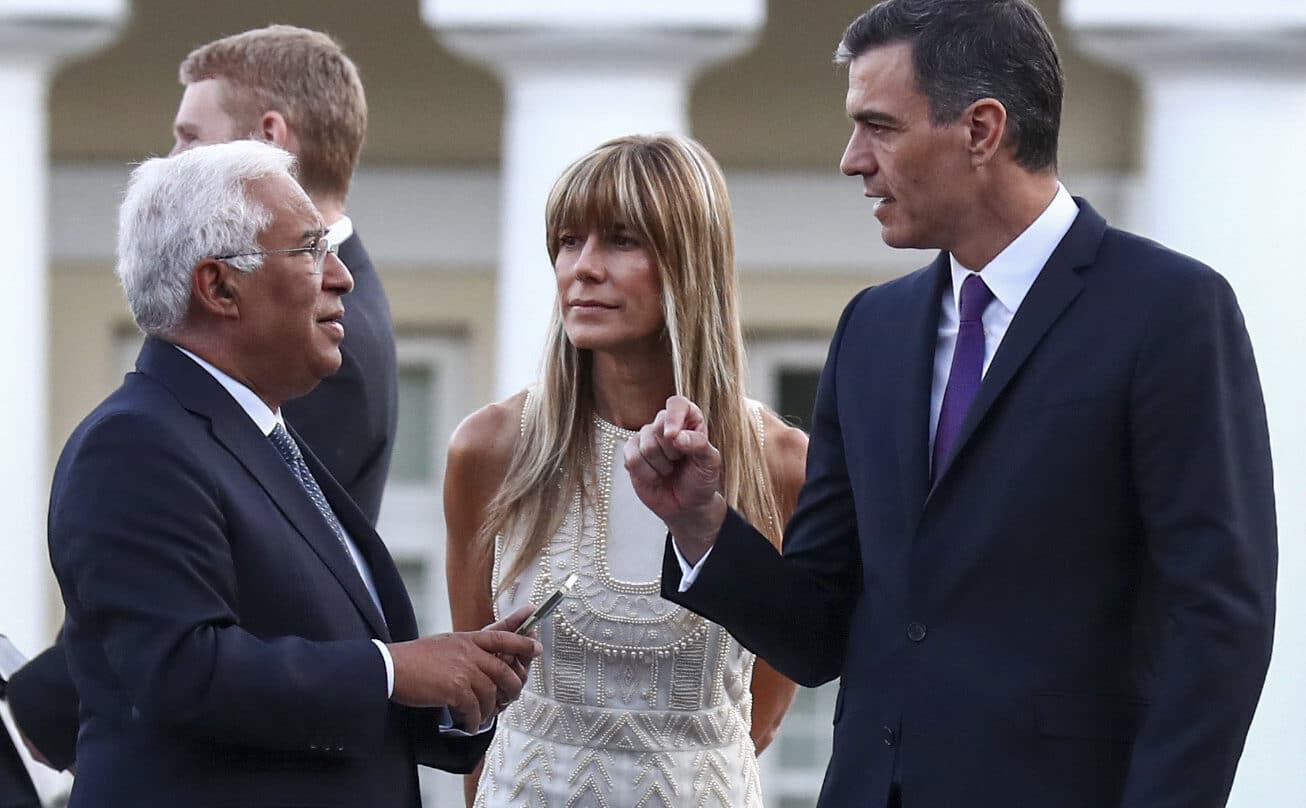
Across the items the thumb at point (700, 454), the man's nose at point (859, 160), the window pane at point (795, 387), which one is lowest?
the window pane at point (795, 387)

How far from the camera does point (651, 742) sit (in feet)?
9.52

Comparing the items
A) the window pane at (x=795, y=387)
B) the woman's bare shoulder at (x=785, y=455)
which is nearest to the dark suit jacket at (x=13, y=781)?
the woman's bare shoulder at (x=785, y=455)

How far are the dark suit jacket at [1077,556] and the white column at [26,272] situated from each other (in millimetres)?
3565

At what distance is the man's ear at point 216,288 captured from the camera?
225 centimetres

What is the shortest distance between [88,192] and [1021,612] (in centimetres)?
521

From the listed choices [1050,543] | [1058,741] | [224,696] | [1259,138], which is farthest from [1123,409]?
[1259,138]

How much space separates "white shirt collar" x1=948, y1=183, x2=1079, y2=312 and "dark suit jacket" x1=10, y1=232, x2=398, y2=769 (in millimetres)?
1081

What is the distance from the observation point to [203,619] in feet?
6.73

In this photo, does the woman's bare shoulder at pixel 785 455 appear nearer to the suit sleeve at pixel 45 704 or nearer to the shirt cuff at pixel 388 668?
the shirt cuff at pixel 388 668

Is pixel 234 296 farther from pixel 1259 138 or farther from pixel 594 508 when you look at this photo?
pixel 1259 138

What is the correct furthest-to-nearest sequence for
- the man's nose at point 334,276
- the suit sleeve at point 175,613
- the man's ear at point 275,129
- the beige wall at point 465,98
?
the beige wall at point 465,98
the man's ear at point 275,129
the man's nose at point 334,276
the suit sleeve at point 175,613

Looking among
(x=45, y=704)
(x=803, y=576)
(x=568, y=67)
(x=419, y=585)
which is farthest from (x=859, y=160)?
(x=419, y=585)

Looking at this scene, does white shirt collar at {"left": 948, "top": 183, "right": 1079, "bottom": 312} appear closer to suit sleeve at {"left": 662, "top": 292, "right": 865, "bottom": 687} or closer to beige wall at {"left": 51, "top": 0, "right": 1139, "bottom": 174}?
suit sleeve at {"left": 662, "top": 292, "right": 865, "bottom": 687}

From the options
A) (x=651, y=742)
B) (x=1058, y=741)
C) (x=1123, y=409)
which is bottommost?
(x=651, y=742)
